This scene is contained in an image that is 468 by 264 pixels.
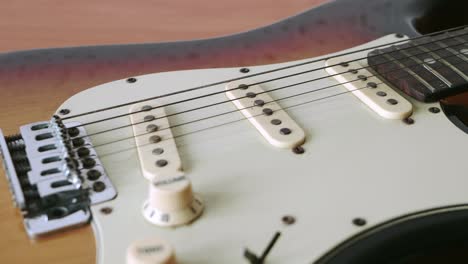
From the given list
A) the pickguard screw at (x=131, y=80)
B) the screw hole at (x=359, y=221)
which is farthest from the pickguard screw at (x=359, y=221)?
the pickguard screw at (x=131, y=80)

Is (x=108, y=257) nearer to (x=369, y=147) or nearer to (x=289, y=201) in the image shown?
(x=289, y=201)

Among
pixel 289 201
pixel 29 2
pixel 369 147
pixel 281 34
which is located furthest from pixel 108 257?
pixel 29 2

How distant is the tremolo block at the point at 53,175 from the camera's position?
1.76 feet

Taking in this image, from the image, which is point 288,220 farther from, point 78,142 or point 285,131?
point 78,142

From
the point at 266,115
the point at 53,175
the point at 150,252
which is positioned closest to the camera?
the point at 150,252

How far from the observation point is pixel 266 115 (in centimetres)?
67

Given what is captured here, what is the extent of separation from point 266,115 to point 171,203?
0.64 ft

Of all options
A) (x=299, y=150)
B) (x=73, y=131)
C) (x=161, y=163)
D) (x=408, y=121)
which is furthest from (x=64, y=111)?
(x=408, y=121)

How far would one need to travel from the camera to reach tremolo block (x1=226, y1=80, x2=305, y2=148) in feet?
2.07

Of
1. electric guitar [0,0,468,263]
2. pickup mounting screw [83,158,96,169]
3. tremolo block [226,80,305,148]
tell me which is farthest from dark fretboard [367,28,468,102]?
pickup mounting screw [83,158,96,169]

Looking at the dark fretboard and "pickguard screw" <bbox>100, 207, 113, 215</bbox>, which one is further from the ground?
"pickguard screw" <bbox>100, 207, 113, 215</bbox>

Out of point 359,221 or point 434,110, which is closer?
point 359,221

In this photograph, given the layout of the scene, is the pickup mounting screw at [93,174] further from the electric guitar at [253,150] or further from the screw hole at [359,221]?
the screw hole at [359,221]

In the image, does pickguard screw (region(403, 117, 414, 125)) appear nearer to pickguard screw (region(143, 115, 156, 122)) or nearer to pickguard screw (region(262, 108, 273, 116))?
pickguard screw (region(262, 108, 273, 116))
